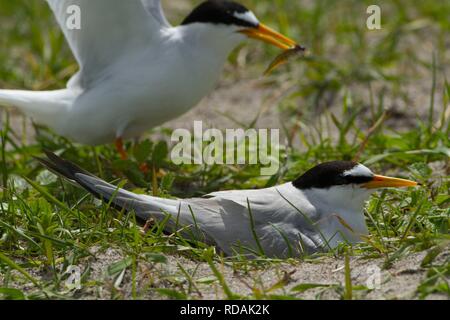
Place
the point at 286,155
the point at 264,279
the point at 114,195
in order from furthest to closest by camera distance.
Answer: the point at 286,155 < the point at 114,195 < the point at 264,279

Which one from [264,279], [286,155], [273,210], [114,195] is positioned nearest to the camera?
[264,279]

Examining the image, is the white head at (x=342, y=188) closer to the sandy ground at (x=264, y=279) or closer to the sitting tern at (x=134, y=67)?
the sandy ground at (x=264, y=279)

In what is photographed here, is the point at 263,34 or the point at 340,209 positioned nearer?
the point at 340,209

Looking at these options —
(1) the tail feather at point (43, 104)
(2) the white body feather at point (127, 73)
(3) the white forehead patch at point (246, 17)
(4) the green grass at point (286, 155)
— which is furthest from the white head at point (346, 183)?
(1) the tail feather at point (43, 104)

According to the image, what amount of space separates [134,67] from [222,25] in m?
0.47

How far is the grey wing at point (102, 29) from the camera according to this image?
4.07 metres

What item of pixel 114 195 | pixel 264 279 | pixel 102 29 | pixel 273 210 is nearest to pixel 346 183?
pixel 273 210

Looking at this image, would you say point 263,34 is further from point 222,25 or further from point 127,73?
point 127,73

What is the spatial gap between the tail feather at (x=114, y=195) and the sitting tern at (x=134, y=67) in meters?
0.95

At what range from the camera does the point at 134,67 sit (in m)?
4.21

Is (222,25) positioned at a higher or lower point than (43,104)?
higher

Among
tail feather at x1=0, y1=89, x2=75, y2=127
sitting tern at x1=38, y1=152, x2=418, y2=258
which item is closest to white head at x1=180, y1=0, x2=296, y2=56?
tail feather at x1=0, y1=89, x2=75, y2=127

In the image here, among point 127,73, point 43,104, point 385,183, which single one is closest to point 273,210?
point 385,183

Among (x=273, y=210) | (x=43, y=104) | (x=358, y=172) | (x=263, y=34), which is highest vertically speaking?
(x=263, y=34)
